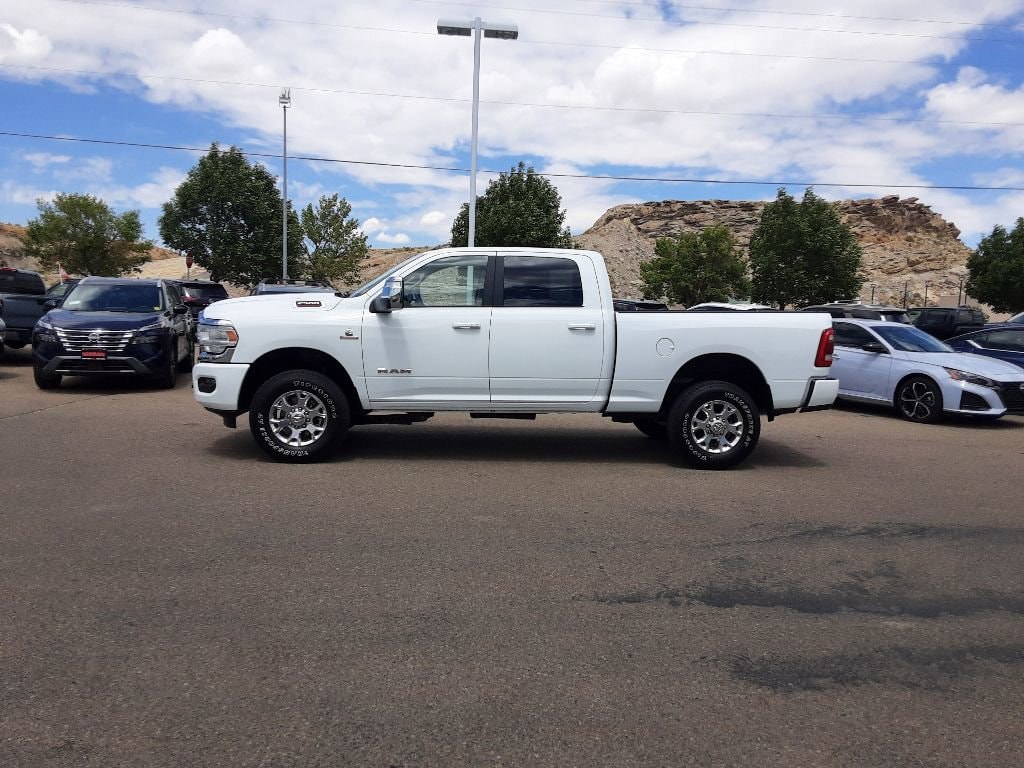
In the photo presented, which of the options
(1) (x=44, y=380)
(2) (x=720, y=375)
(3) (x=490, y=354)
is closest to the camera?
(3) (x=490, y=354)

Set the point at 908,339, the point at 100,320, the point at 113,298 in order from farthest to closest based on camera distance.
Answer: the point at 113,298
the point at 908,339
the point at 100,320

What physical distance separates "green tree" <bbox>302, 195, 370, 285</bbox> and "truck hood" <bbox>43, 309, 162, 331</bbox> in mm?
38982

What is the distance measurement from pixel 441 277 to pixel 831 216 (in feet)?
125

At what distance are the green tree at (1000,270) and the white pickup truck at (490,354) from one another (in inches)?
1754

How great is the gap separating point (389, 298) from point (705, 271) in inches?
1646

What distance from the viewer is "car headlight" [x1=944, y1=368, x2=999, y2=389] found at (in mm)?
11594

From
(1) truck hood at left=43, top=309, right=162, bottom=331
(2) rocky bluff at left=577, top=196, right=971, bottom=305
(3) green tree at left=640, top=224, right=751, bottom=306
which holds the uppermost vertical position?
(2) rocky bluff at left=577, top=196, right=971, bottom=305

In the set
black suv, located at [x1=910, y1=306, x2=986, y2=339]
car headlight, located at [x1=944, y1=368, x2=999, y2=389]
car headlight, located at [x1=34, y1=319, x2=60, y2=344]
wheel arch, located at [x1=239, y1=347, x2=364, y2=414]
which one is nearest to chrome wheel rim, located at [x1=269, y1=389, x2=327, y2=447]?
wheel arch, located at [x1=239, y1=347, x2=364, y2=414]

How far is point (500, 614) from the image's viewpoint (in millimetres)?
4215

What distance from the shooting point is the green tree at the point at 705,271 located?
4709 centimetres

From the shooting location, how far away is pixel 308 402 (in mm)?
7707

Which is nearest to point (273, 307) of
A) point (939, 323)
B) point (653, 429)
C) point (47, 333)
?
point (653, 429)

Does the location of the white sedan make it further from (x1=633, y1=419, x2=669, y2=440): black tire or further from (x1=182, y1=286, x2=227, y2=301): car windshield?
(x1=182, y1=286, x2=227, y2=301): car windshield

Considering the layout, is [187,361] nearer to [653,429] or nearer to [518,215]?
[653,429]
